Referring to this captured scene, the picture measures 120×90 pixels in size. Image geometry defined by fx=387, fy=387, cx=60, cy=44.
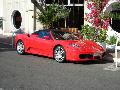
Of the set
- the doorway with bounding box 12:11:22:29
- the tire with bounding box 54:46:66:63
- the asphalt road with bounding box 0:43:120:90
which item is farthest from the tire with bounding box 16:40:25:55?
the doorway with bounding box 12:11:22:29

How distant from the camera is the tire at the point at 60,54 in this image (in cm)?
1516

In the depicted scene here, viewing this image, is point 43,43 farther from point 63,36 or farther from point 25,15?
point 25,15

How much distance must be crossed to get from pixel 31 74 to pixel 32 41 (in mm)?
4973

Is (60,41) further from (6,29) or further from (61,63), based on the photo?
(6,29)

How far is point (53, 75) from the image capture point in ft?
39.5

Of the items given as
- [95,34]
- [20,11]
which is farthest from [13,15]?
[95,34]

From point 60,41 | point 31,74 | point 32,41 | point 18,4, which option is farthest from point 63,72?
point 18,4

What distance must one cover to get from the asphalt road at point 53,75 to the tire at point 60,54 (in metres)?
0.21

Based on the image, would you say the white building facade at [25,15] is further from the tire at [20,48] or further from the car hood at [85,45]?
the car hood at [85,45]

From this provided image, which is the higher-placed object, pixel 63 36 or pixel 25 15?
pixel 25 15

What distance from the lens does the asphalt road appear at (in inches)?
406

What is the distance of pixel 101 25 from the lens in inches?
768

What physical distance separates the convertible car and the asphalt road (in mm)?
323

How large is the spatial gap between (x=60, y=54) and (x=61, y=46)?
0.32 metres
